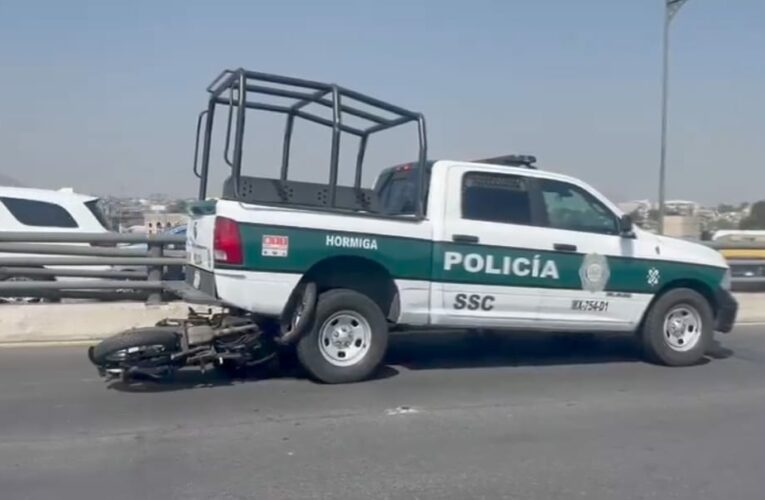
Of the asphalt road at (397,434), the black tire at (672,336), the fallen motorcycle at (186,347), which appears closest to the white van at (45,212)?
the asphalt road at (397,434)

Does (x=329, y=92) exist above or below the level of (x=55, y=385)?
above

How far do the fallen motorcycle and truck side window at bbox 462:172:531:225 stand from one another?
7.21 ft

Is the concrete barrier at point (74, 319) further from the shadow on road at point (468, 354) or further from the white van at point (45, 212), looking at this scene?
the white van at point (45, 212)

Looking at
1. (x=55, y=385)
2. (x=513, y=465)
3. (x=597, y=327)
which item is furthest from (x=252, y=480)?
(x=597, y=327)

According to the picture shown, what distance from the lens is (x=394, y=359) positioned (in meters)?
9.82

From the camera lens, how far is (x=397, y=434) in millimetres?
6707

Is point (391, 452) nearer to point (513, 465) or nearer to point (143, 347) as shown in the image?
point (513, 465)

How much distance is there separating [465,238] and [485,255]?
0.27 m

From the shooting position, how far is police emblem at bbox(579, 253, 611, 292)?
9316mm

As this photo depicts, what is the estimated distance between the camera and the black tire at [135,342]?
300 inches

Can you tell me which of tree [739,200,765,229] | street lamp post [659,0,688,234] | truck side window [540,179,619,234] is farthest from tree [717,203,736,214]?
truck side window [540,179,619,234]

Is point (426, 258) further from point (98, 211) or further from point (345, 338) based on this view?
point (98, 211)

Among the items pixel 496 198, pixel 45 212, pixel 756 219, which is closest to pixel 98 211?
pixel 45 212

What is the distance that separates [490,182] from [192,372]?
10.7ft
